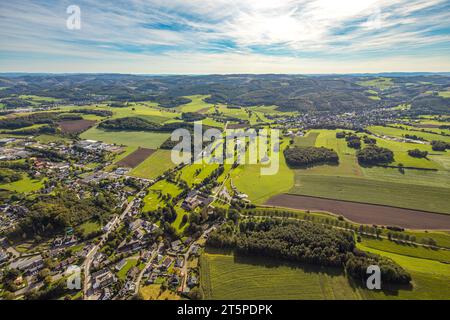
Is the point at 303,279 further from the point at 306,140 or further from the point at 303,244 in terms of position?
the point at 306,140

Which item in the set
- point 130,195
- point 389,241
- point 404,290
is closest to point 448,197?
point 389,241

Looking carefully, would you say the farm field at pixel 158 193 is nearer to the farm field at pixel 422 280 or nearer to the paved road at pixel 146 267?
the paved road at pixel 146 267

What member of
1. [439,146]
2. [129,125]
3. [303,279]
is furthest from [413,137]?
[129,125]

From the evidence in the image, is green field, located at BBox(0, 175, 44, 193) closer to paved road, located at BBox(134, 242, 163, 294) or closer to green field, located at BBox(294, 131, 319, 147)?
paved road, located at BBox(134, 242, 163, 294)

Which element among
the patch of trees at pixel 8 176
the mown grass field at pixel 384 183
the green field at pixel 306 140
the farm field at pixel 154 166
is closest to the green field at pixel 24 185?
the patch of trees at pixel 8 176
